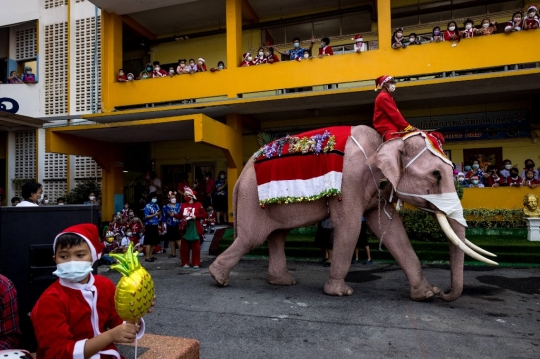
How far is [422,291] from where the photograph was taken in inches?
187

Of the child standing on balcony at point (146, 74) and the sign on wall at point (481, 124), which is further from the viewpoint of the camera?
the child standing on balcony at point (146, 74)

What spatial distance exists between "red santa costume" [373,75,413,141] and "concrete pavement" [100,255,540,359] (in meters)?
2.27

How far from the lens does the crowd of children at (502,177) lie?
9.66 metres

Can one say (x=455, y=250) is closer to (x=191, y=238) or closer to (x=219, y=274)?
(x=219, y=274)

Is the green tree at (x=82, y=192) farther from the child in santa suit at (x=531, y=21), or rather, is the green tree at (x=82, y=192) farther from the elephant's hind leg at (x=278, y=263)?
the child in santa suit at (x=531, y=21)

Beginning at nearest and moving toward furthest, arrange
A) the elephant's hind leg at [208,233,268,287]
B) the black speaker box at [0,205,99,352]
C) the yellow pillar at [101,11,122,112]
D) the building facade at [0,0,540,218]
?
1. the black speaker box at [0,205,99,352]
2. the elephant's hind leg at [208,233,268,287]
3. the building facade at [0,0,540,218]
4. the yellow pillar at [101,11,122,112]

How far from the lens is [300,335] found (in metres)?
3.79

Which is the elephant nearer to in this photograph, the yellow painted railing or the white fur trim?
the white fur trim

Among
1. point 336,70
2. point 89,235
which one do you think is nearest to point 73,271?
point 89,235

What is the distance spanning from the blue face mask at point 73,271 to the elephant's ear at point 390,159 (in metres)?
3.66

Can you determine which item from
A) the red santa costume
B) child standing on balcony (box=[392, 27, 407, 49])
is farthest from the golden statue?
the red santa costume

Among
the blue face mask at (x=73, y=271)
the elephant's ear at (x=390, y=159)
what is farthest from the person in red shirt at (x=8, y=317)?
the elephant's ear at (x=390, y=159)

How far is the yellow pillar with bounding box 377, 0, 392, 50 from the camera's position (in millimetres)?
10273

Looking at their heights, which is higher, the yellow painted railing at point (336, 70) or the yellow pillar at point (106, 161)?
the yellow painted railing at point (336, 70)
